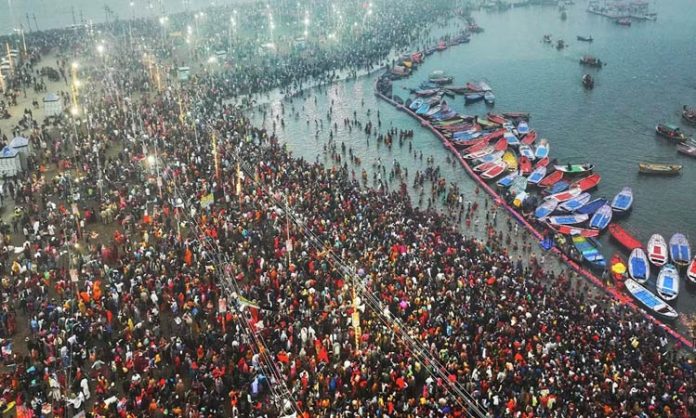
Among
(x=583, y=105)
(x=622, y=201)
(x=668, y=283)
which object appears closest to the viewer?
(x=668, y=283)

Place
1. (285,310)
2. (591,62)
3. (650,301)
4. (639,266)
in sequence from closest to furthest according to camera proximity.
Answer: (285,310)
(650,301)
(639,266)
(591,62)

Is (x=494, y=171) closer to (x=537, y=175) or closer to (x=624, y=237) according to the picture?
(x=537, y=175)

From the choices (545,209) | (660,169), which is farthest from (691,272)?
(660,169)

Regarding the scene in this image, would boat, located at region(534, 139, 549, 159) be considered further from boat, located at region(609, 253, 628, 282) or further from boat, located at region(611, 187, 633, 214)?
boat, located at region(609, 253, 628, 282)

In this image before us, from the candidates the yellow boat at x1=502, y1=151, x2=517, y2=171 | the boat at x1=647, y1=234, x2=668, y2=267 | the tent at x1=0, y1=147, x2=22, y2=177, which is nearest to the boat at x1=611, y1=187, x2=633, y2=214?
the boat at x1=647, y1=234, x2=668, y2=267

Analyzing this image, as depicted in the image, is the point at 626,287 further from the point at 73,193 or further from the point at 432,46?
the point at 432,46
